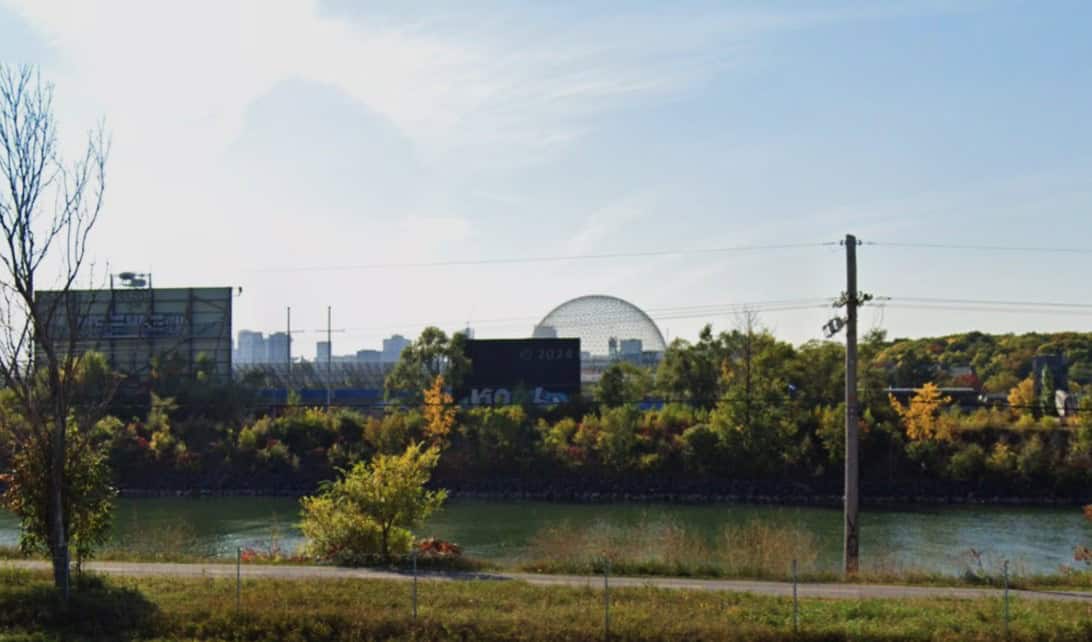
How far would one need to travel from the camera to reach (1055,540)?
139ft

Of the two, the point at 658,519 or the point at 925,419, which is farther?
the point at 925,419

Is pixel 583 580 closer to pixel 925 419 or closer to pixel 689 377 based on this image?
pixel 925 419

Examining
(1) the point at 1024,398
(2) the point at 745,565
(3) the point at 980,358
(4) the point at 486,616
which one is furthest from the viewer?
(3) the point at 980,358

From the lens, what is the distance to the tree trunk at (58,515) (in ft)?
54.0

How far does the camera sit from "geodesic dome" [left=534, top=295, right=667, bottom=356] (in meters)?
128

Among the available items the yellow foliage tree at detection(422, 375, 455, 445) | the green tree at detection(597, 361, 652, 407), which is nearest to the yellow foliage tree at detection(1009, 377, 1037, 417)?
the green tree at detection(597, 361, 652, 407)

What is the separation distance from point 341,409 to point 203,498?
1589 cm

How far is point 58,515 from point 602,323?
373 feet

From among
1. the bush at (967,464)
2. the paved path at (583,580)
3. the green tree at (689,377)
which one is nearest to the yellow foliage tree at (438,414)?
the green tree at (689,377)

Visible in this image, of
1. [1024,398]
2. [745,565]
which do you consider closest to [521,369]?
[1024,398]

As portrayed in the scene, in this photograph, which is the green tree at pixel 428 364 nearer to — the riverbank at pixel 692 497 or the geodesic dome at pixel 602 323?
the riverbank at pixel 692 497

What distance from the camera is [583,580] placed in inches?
830

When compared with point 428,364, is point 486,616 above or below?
below

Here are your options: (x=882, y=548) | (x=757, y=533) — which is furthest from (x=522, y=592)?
(x=882, y=548)
